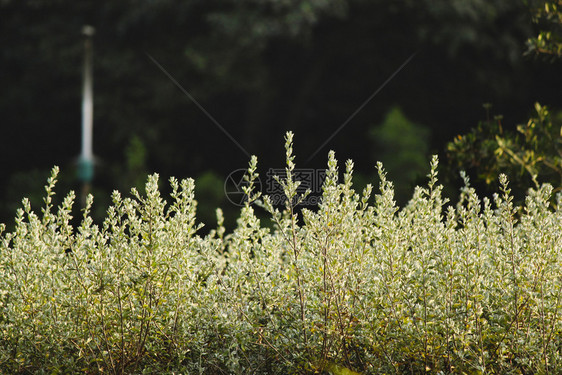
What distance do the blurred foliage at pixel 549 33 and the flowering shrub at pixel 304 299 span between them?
2.56 meters

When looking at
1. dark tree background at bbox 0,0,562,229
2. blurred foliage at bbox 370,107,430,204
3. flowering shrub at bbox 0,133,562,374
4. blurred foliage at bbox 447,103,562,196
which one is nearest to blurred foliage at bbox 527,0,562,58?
blurred foliage at bbox 447,103,562,196

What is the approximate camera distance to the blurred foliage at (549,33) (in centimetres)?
512

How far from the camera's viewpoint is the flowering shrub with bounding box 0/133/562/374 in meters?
2.79

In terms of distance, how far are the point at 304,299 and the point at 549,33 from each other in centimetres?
352

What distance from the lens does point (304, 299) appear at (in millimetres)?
2889

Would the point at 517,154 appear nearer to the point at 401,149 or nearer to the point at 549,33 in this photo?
the point at 549,33

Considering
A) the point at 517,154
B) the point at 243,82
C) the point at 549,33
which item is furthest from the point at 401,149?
the point at 517,154

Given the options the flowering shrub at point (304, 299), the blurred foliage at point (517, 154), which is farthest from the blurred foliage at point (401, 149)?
the flowering shrub at point (304, 299)

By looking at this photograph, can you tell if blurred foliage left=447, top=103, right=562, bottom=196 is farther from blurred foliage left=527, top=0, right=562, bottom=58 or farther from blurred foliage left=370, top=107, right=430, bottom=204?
blurred foliage left=370, top=107, right=430, bottom=204

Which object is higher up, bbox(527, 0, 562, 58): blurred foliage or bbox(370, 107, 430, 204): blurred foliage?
bbox(370, 107, 430, 204): blurred foliage

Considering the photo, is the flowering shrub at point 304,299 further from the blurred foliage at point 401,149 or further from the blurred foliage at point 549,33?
the blurred foliage at point 401,149

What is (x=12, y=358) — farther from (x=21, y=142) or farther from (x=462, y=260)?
(x=21, y=142)

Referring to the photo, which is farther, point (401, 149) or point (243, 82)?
point (243, 82)

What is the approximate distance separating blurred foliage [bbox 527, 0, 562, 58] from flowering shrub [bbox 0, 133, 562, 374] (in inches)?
101
